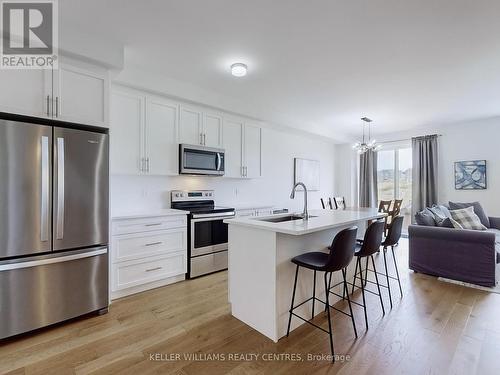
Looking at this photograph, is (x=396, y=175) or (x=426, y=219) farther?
(x=396, y=175)

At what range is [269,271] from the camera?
2.14m

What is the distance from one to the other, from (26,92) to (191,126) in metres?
1.98

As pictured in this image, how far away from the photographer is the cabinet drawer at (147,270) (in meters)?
2.92

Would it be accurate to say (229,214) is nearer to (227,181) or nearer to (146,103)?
(227,181)

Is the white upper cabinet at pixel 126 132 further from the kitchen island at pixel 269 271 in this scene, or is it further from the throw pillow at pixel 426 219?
A: the throw pillow at pixel 426 219

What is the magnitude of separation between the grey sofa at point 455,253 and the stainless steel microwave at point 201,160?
3.13 meters

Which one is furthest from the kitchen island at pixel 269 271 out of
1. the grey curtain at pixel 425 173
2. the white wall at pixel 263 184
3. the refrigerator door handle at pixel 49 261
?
the grey curtain at pixel 425 173

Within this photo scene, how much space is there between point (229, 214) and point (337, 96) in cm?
260

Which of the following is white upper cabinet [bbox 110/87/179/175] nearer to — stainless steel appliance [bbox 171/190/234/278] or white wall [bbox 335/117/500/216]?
stainless steel appliance [bbox 171/190/234/278]

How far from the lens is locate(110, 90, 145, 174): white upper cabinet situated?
3199 mm

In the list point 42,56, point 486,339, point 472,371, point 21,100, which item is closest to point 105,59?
point 42,56

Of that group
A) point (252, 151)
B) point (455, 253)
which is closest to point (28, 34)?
point (252, 151)

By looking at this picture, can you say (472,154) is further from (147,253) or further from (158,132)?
(147,253)

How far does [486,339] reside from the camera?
6.99 feet
